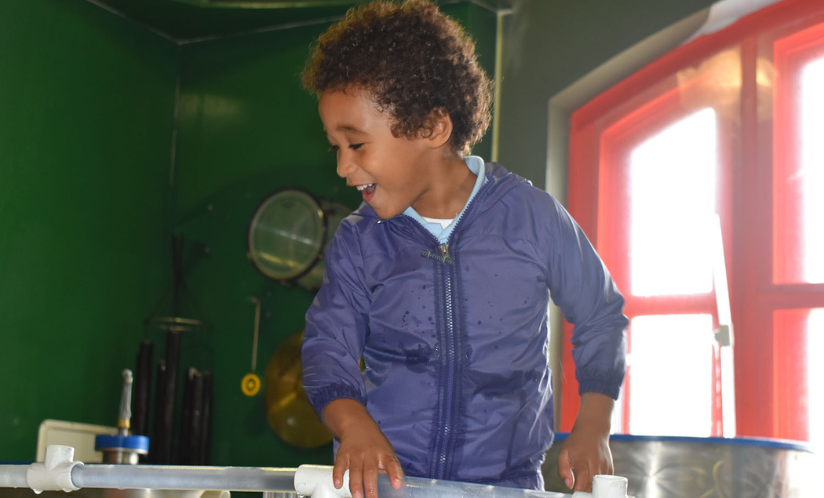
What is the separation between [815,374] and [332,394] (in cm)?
154

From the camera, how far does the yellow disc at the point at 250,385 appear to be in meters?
2.87

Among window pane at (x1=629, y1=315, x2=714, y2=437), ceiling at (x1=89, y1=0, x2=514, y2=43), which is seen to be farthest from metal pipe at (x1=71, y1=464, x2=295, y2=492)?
ceiling at (x1=89, y1=0, x2=514, y2=43)

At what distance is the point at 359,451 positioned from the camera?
0.92 m

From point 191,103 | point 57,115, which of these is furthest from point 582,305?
point 191,103

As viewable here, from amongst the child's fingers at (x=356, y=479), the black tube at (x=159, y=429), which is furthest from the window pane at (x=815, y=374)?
the black tube at (x=159, y=429)

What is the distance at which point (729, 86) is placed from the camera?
2.37m

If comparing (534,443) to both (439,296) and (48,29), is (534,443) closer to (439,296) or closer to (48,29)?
(439,296)

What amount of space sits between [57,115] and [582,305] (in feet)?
6.86

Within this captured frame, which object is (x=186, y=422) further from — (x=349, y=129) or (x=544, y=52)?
(x=349, y=129)

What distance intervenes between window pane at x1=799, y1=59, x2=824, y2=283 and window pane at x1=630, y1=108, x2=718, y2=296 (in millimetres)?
217

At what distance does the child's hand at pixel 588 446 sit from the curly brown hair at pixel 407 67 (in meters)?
0.43

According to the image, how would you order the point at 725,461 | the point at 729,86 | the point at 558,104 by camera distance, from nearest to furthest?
1. the point at 725,461
2. the point at 729,86
3. the point at 558,104

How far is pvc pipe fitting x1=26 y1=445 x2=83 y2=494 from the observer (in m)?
0.95

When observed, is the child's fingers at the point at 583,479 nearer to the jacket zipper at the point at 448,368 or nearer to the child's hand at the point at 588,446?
the child's hand at the point at 588,446
